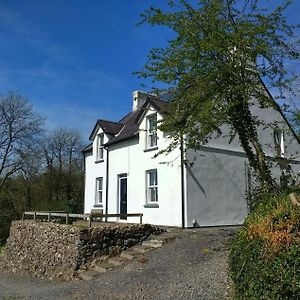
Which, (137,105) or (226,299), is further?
(137,105)

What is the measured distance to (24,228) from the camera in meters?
20.8

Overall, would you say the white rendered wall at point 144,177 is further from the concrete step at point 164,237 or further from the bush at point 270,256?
the bush at point 270,256

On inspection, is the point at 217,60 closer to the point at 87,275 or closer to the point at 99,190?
the point at 87,275

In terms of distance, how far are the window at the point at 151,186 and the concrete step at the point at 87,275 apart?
22.7ft

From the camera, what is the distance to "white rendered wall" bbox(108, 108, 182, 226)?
19.0m

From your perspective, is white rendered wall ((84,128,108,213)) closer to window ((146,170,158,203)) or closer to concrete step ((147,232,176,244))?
window ((146,170,158,203))

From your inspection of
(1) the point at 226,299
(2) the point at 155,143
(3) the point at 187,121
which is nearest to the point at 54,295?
(1) the point at 226,299

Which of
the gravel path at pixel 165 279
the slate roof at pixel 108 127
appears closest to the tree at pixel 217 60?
the gravel path at pixel 165 279

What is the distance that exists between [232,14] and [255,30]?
1.38m

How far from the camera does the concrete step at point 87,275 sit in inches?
540

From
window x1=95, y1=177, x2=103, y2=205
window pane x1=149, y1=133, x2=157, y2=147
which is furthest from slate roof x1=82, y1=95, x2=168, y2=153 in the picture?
window x1=95, y1=177, x2=103, y2=205

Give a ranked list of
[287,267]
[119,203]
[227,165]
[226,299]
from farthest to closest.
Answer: [119,203] < [227,165] < [226,299] < [287,267]

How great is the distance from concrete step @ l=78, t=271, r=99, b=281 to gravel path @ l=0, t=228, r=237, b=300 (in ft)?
0.94

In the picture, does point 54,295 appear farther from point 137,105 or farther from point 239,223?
point 137,105
